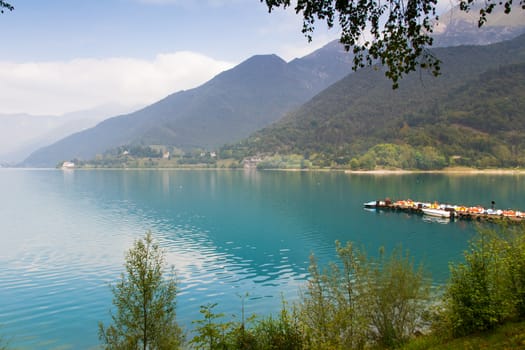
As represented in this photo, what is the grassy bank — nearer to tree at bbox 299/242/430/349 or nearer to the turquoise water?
tree at bbox 299/242/430/349

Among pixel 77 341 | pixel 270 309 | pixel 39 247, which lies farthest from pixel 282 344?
pixel 39 247

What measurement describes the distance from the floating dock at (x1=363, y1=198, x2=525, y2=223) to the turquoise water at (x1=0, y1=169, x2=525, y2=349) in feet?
14.9

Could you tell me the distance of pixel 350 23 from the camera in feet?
41.6

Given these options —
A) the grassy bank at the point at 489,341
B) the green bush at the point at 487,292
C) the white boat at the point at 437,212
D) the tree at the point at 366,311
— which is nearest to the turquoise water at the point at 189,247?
the white boat at the point at 437,212

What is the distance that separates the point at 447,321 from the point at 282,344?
315 inches

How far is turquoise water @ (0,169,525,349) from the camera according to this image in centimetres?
2962

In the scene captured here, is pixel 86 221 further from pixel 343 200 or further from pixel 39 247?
pixel 343 200

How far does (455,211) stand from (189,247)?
178 feet

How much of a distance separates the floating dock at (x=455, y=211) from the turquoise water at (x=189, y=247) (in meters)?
4.54

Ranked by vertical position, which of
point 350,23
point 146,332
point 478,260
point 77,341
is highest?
point 350,23

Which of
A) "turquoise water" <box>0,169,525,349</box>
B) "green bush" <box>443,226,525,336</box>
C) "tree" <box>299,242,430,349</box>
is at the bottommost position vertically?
"turquoise water" <box>0,169,525,349</box>

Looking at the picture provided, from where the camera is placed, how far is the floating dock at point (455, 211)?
6569cm

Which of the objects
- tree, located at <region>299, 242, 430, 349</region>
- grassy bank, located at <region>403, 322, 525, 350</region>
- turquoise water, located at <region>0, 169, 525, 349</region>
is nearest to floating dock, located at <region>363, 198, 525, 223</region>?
turquoise water, located at <region>0, 169, 525, 349</region>

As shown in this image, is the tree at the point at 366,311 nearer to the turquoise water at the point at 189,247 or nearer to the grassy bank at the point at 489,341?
the grassy bank at the point at 489,341
